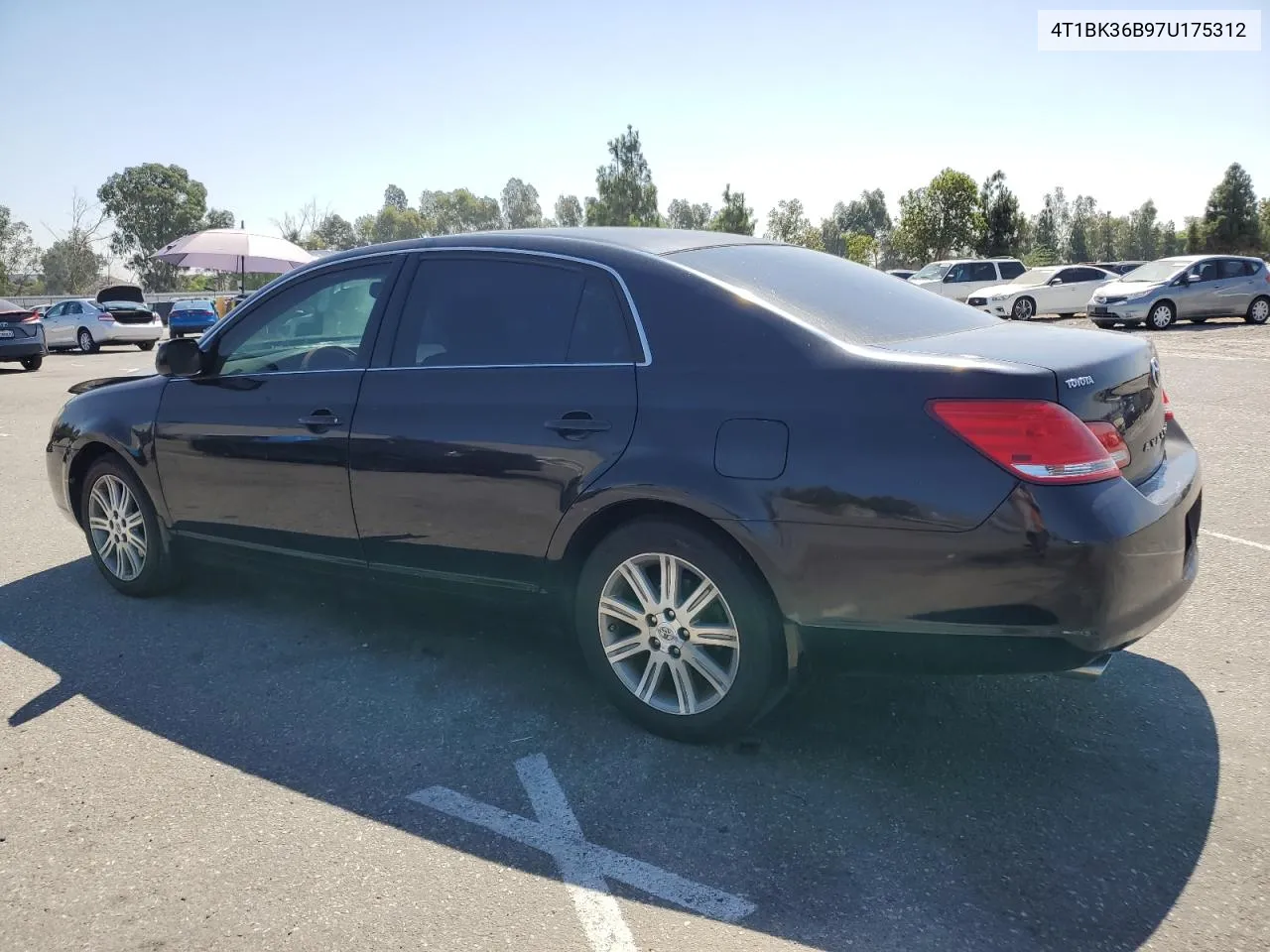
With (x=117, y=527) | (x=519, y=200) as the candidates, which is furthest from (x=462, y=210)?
(x=117, y=527)

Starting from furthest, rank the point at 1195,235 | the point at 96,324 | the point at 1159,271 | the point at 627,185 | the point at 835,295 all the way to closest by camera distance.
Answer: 1. the point at 627,185
2. the point at 1195,235
3. the point at 96,324
4. the point at 1159,271
5. the point at 835,295

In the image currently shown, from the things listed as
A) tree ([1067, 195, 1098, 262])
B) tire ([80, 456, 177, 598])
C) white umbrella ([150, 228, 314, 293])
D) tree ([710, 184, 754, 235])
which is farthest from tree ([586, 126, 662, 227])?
tire ([80, 456, 177, 598])

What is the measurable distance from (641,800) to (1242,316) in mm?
26152

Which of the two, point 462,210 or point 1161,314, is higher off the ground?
point 462,210

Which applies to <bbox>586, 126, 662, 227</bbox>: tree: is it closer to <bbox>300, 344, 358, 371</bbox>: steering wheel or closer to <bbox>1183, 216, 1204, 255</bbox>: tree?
<bbox>1183, 216, 1204, 255</bbox>: tree

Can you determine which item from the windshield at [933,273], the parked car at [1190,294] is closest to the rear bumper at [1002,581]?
the parked car at [1190,294]

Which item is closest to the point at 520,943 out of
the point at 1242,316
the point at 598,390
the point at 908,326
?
the point at 598,390

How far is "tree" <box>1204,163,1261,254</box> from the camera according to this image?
6644 centimetres

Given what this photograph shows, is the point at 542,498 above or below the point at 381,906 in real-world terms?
above

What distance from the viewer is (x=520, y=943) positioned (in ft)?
8.07

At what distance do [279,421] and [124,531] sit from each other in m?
1.39

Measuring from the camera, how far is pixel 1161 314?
75.7 ft

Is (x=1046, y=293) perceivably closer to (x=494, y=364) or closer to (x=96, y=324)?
(x=96, y=324)

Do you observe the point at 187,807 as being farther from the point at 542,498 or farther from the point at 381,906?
the point at 542,498
